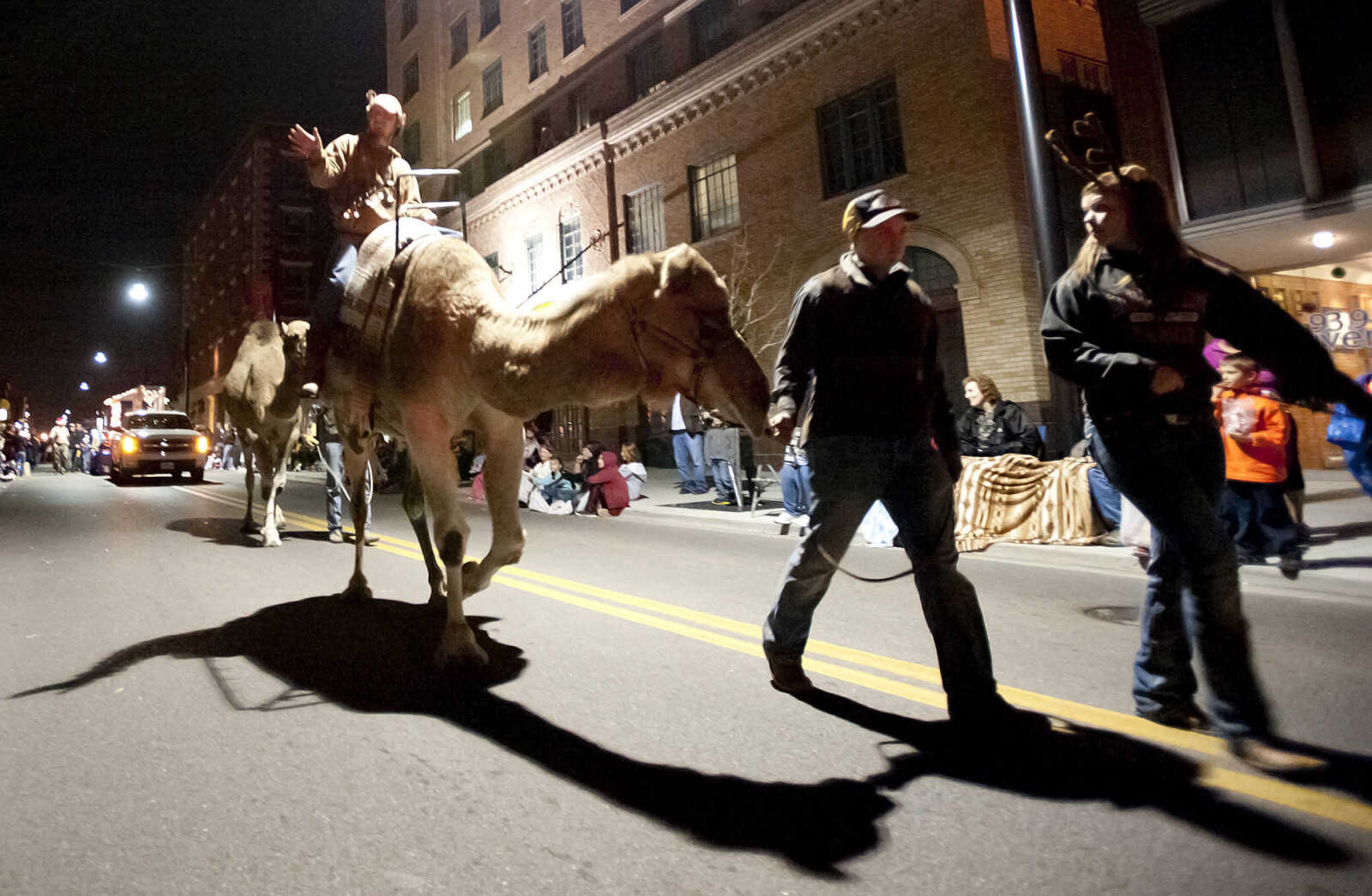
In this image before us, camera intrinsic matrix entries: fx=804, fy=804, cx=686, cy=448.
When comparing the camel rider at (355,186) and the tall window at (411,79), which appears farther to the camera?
the tall window at (411,79)

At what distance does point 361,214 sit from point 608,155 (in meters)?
19.6

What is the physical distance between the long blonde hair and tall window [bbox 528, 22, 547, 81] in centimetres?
2711

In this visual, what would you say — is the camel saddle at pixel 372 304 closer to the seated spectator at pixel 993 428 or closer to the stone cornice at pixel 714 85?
the seated spectator at pixel 993 428

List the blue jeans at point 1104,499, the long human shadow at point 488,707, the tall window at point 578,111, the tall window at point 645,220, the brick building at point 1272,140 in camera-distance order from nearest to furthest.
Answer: the long human shadow at point 488,707, the blue jeans at point 1104,499, the brick building at point 1272,140, the tall window at point 645,220, the tall window at point 578,111

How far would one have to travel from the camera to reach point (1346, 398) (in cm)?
255

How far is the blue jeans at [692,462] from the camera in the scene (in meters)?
14.4

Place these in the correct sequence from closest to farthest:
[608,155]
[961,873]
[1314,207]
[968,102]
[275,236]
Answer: [961,873] < [1314,207] < [968,102] < [608,155] < [275,236]

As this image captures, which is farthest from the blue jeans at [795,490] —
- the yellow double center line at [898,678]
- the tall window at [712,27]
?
the tall window at [712,27]

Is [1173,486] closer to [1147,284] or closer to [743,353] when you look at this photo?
[1147,284]

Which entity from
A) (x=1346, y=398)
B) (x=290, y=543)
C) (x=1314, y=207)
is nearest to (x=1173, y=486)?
(x=1346, y=398)

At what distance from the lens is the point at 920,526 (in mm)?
3064

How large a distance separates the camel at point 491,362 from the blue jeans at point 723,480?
7845 millimetres

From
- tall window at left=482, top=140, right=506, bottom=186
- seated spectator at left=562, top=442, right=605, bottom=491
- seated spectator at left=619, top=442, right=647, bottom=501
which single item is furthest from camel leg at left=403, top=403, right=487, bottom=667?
tall window at left=482, top=140, right=506, bottom=186

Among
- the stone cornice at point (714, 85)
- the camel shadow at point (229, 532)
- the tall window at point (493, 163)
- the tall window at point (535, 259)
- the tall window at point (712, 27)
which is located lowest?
the camel shadow at point (229, 532)
